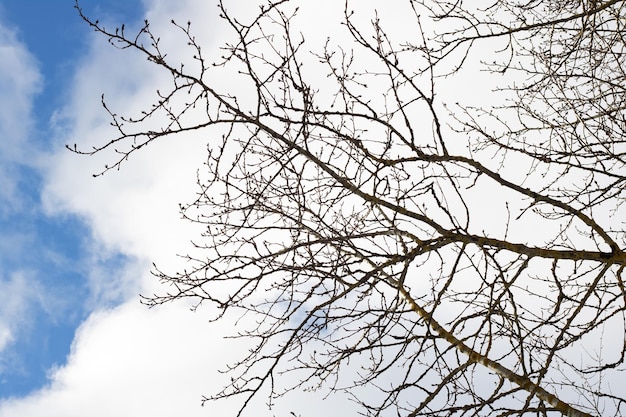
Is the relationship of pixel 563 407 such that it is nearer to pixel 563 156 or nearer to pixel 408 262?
pixel 408 262

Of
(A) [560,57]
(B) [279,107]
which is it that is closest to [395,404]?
(B) [279,107]

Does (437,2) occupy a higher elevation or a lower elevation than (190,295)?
higher

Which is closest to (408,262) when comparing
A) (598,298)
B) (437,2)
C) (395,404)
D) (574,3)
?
(395,404)

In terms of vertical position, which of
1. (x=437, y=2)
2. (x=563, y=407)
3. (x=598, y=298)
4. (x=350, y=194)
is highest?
(x=437, y=2)

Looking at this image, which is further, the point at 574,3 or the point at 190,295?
the point at 574,3

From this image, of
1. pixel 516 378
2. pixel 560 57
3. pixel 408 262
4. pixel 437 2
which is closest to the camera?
pixel 408 262

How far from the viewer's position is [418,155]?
4023 mm

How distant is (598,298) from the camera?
13.7 ft

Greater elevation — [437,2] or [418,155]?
[437,2]

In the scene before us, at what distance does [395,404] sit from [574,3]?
4620mm

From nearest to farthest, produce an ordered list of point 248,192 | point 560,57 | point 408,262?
point 408,262 < point 248,192 < point 560,57

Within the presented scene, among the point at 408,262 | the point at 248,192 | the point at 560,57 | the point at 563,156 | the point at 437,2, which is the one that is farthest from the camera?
the point at 560,57

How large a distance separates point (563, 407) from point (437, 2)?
3.49m

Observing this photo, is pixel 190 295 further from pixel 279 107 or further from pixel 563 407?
pixel 563 407
